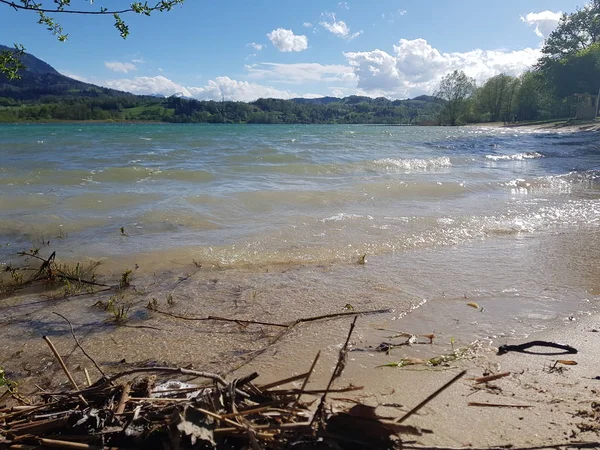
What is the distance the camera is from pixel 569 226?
6961mm

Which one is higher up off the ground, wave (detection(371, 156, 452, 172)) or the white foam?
wave (detection(371, 156, 452, 172))

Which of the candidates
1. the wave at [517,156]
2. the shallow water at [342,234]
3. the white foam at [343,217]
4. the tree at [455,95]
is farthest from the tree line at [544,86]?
the white foam at [343,217]

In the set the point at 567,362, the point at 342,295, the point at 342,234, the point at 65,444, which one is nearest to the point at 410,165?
the point at 342,234

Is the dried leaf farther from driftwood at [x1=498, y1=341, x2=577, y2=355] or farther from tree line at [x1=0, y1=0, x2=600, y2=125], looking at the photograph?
tree line at [x1=0, y1=0, x2=600, y2=125]

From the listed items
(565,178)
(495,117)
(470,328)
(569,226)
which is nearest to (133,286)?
(470,328)

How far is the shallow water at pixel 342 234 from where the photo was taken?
3953 mm

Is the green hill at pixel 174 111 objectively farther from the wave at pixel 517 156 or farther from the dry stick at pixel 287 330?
the dry stick at pixel 287 330

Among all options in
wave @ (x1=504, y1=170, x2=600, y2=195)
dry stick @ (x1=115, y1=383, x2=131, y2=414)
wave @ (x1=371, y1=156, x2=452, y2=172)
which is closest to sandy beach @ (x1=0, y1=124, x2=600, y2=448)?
wave @ (x1=504, y1=170, x2=600, y2=195)

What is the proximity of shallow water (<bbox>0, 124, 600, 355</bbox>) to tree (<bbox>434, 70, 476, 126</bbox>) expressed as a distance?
69219 millimetres

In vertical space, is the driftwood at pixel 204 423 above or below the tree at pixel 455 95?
below

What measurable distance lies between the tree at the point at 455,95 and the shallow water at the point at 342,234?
227ft

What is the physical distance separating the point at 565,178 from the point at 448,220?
302 inches

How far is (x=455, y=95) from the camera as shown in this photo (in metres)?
78.2

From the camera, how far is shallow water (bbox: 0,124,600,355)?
156 inches
